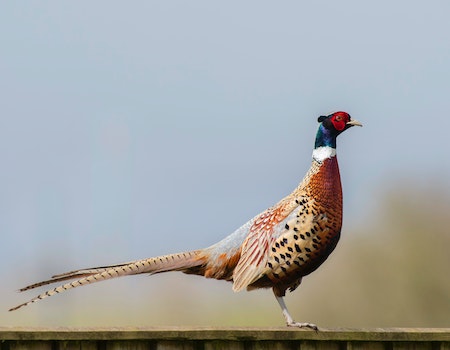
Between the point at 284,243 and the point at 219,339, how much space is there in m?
1.01

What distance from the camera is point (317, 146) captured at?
7.13m

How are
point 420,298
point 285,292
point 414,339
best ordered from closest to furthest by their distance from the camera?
1. point 414,339
2. point 285,292
3. point 420,298

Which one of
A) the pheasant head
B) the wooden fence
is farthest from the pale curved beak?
the wooden fence

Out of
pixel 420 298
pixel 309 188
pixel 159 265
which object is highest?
pixel 309 188

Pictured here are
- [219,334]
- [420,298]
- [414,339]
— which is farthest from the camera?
[420,298]

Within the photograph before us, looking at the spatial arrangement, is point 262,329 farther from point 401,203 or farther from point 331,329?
point 401,203

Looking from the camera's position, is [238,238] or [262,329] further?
[238,238]

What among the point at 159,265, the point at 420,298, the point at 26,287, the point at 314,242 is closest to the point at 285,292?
the point at 314,242

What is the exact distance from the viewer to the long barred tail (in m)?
6.29

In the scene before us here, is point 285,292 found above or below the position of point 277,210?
below

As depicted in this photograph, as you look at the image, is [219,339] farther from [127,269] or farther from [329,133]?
[329,133]

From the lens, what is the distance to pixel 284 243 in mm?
6785

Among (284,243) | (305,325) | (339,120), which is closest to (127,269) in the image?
(284,243)

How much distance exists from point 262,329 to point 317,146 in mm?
1604
